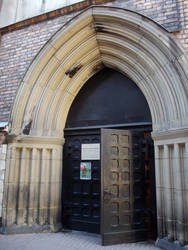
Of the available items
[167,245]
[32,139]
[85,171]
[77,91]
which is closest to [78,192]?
[85,171]

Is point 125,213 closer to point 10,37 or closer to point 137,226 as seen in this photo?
point 137,226

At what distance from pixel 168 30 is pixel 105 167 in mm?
2311

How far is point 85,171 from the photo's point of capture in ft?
12.9

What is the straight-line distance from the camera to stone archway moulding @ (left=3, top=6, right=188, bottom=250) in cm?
301

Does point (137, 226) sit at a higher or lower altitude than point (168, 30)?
lower

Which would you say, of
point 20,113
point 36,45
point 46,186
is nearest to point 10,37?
point 36,45

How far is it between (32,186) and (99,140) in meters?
1.47

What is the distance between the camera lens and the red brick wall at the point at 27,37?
3.48 m

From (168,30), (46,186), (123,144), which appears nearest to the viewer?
(168,30)

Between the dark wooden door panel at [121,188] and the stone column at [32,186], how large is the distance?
1080 millimetres

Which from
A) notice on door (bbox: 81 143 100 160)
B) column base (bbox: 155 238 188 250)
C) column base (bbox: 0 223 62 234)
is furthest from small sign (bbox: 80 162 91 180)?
column base (bbox: 155 238 188 250)

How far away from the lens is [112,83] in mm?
4168

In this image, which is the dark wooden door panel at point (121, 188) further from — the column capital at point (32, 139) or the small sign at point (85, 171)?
the column capital at point (32, 139)

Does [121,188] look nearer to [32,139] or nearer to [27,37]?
[32,139]
